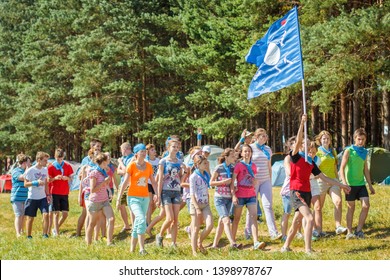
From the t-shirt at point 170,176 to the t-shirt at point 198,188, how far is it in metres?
0.74

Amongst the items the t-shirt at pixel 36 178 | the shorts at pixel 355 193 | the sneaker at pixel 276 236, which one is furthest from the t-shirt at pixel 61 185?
the shorts at pixel 355 193

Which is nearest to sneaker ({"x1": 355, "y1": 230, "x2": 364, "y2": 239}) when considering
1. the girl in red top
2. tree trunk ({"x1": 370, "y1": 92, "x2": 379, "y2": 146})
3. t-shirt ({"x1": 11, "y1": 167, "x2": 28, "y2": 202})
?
the girl in red top

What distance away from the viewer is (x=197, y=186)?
31.2 ft

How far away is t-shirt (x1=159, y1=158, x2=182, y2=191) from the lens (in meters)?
10.2

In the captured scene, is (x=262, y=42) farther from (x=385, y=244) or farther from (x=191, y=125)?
(x=191, y=125)

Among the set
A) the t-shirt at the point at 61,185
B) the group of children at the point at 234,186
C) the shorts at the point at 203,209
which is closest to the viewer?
the group of children at the point at 234,186

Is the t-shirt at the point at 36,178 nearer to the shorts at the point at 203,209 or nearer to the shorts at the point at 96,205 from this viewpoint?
the shorts at the point at 96,205

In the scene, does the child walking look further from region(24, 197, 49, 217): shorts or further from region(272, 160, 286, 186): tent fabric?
region(272, 160, 286, 186): tent fabric

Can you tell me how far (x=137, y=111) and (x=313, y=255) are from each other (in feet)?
94.8

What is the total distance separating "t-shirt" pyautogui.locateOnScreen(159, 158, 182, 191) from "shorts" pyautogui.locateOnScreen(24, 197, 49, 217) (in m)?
Result: 3.77

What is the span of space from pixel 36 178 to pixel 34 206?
628 mm

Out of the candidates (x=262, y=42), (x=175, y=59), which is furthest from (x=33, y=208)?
(x=175, y=59)

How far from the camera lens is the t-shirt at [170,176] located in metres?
10.2

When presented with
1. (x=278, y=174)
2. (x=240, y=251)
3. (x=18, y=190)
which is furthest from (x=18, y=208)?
(x=278, y=174)
